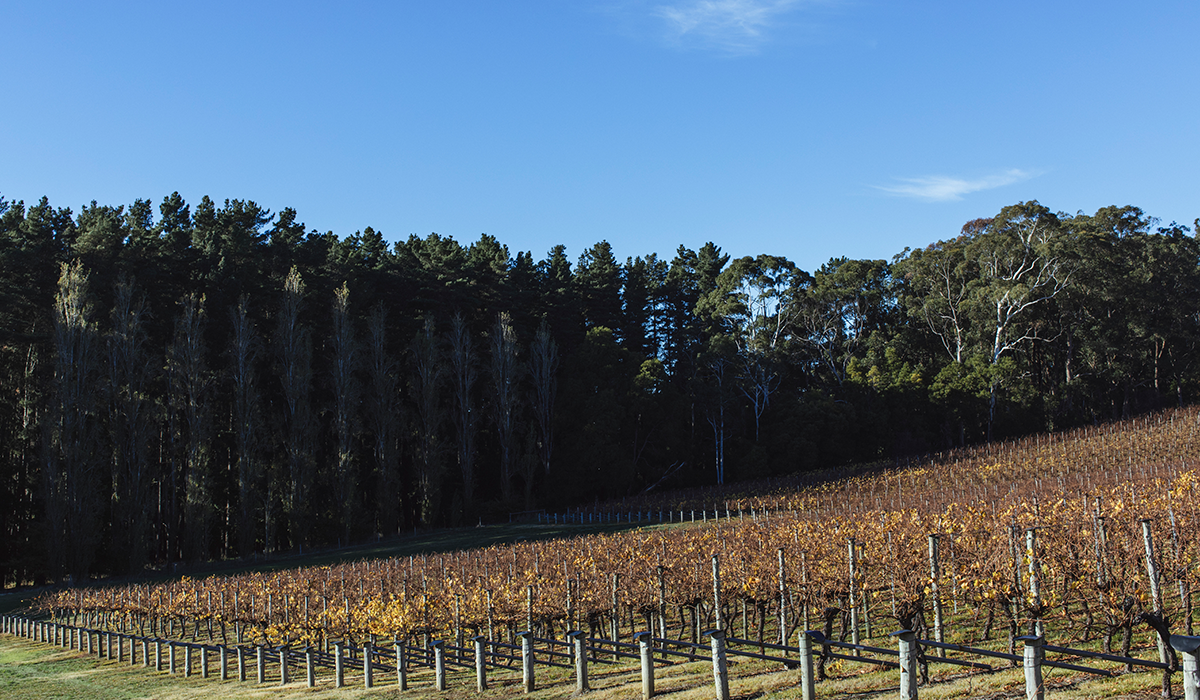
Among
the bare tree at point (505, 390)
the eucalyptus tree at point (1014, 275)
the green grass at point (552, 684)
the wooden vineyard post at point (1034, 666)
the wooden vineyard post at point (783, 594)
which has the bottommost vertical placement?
the green grass at point (552, 684)

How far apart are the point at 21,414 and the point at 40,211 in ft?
32.8

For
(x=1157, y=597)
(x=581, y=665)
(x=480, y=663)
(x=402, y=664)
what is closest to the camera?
(x=1157, y=597)

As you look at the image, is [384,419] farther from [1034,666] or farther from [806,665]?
[1034,666]

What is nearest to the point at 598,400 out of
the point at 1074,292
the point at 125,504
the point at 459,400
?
the point at 459,400

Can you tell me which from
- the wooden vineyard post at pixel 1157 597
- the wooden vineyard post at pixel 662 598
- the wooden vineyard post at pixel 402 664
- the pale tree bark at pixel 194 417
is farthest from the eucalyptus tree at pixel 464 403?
the wooden vineyard post at pixel 1157 597

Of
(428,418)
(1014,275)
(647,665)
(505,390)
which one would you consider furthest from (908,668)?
(1014,275)

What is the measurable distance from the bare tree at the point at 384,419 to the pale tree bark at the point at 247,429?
5881 mm

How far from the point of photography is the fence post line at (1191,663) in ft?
18.8

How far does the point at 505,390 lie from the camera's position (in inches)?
1983

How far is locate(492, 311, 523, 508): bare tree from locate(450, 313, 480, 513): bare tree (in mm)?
1352

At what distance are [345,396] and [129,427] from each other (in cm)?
1001

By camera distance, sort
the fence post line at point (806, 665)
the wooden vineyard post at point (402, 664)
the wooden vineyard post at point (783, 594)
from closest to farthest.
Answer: the fence post line at point (806, 665), the wooden vineyard post at point (783, 594), the wooden vineyard post at point (402, 664)

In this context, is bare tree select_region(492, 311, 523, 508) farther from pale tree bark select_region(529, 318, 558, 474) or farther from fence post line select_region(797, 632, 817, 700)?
fence post line select_region(797, 632, 817, 700)

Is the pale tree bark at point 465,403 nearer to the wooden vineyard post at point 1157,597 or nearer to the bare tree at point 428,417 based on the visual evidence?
the bare tree at point 428,417
